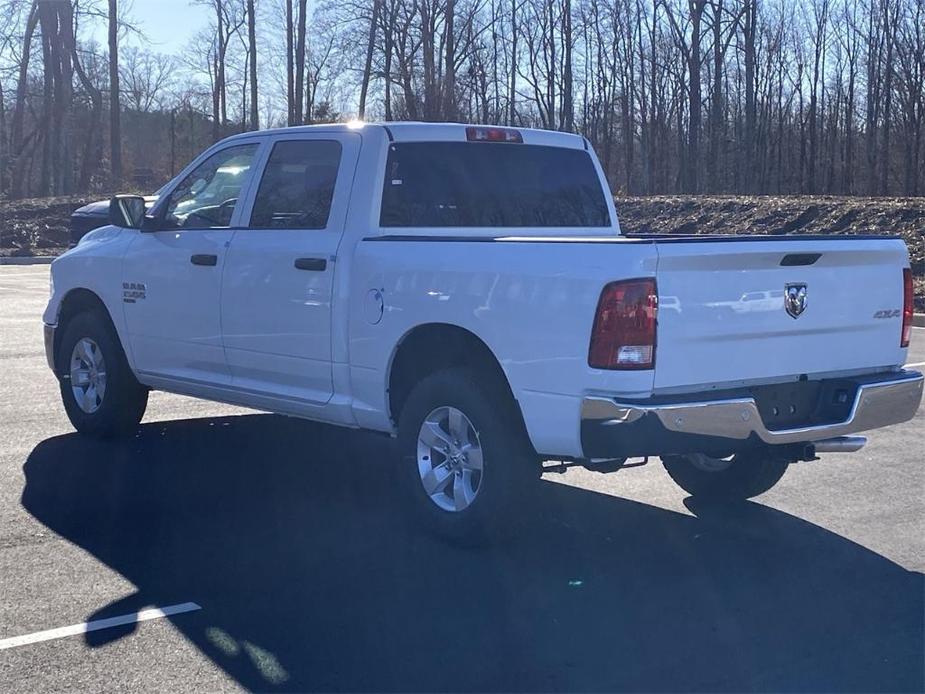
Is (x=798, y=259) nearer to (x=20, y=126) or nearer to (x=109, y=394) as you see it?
(x=109, y=394)

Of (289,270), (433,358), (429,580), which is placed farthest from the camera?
(289,270)

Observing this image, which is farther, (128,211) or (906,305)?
(128,211)

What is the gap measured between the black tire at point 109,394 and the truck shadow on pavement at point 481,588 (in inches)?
29.9

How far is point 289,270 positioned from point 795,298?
2749 millimetres

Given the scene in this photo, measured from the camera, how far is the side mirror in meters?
8.08

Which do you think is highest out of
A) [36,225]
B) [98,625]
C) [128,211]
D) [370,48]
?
[370,48]

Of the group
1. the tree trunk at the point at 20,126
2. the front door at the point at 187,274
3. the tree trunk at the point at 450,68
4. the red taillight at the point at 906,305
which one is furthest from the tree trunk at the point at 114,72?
the red taillight at the point at 906,305

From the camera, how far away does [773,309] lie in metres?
5.57

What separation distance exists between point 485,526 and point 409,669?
1.38 metres

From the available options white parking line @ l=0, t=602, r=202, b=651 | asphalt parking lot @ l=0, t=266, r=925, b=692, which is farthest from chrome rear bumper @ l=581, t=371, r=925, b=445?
white parking line @ l=0, t=602, r=202, b=651

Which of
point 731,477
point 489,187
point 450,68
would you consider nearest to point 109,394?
point 489,187

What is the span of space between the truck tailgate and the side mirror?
4.09m

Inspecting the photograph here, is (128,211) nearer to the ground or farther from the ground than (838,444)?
farther from the ground

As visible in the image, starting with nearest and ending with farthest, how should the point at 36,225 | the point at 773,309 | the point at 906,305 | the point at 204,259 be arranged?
the point at 773,309, the point at 906,305, the point at 204,259, the point at 36,225
